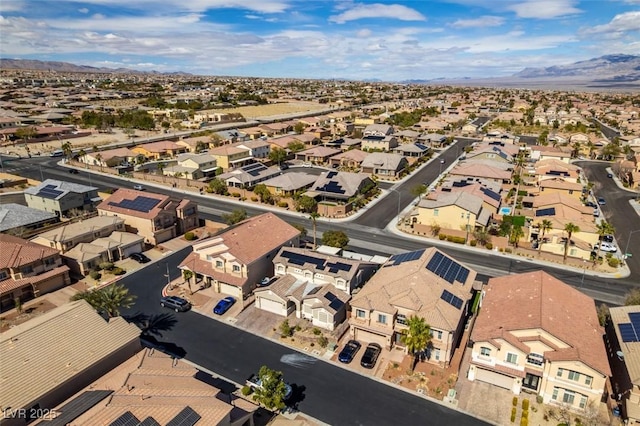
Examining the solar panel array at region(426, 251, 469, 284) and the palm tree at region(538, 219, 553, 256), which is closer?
the solar panel array at region(426, 251, 469, 284)

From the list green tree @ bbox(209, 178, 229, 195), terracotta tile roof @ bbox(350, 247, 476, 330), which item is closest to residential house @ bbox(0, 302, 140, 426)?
terracotta tile roof @ bbox(350, 247, 476, 330)

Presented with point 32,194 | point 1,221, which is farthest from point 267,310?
point 32,194

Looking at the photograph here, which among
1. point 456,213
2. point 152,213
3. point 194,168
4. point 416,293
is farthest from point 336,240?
point 194,168

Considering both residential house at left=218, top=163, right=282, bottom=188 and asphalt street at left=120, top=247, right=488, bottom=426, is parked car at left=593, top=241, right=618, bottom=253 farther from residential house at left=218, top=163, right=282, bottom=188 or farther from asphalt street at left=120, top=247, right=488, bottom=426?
residential house at left=218, top=163, right=282, bottom=188

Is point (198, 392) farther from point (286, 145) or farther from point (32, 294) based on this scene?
point (286, 145)

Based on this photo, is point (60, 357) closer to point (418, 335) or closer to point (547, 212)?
point (418, 335)
